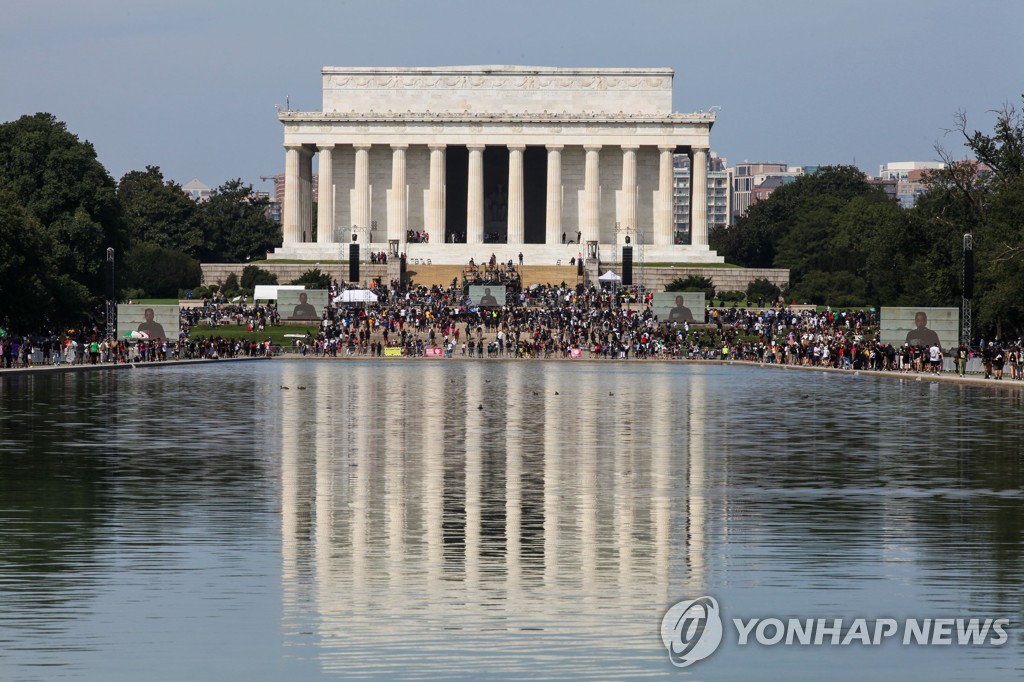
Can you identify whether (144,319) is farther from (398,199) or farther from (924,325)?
(398,199)

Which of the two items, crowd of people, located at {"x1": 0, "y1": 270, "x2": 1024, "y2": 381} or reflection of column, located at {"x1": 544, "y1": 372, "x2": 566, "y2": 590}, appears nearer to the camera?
reflection of column, located at {"x1": 544, "y1": 372, "x2": 566, "y2": 590}

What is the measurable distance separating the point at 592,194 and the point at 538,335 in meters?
40.9

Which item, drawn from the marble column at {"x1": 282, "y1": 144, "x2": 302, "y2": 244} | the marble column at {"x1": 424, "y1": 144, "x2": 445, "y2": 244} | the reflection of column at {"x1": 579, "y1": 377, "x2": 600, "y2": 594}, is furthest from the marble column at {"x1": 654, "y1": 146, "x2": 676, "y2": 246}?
the reflection of column at {"x1": 579, "y1": 377, "x2": 600, "y2": 594}

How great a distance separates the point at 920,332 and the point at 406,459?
1931 inches

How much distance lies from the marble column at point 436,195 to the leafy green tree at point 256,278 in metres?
18.1

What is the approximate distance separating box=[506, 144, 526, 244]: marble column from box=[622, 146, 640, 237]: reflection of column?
806 centimetres

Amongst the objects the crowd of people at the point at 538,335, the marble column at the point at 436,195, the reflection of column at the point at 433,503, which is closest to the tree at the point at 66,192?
the crowd of people at the point at 538,335

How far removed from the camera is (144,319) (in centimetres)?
8538

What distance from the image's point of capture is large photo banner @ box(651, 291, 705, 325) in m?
97.2

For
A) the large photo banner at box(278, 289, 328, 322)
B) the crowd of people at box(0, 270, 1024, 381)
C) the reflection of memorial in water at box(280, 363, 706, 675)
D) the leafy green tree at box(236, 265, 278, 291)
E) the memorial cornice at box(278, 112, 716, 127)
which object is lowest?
the reflection of memorial in water at box(280, 363, 706, 675)

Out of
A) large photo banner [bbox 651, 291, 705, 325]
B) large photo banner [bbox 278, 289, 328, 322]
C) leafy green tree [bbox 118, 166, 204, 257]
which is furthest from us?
leafy green tree [bbox 118, 166, 204, 257]

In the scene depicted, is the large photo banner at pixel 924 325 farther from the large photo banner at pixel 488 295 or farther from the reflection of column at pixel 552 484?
the large photo banner at pixel 488 295

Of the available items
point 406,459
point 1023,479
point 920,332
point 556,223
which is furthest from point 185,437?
point 556,223

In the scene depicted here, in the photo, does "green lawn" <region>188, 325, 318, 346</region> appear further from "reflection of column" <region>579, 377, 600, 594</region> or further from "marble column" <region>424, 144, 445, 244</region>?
"reflection of column" <region>579, 377, 600, 594</region>
